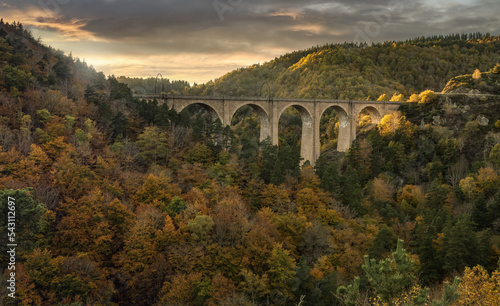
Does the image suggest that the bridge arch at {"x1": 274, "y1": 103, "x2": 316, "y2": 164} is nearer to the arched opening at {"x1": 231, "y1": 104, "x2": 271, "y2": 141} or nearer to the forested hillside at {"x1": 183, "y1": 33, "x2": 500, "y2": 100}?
the arched opening at {"x1": 231, "y1": 104, "x2": 271, "y2": 141}

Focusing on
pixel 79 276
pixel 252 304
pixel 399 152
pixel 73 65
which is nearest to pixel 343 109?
pixel 399 152

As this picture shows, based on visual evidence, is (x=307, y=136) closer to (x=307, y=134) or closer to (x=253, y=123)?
Answer: (x=307, y=134)

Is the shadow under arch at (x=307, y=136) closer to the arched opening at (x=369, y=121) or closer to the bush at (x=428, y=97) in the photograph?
the arched opening at (x=369, y=121)

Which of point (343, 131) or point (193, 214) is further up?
point (343, 131)

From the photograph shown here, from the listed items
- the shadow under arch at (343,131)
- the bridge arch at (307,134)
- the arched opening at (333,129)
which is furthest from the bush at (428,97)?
the bridge arch at (307,134)

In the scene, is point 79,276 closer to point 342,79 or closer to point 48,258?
point 48,258

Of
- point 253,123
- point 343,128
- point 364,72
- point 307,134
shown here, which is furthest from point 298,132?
point 364,72

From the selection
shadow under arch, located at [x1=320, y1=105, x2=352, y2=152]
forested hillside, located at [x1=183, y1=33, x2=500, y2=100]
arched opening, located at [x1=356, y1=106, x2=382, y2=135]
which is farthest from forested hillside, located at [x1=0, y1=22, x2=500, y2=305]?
forested hillside, located at [x1=183, y1=33, x2=500, y2=100]
